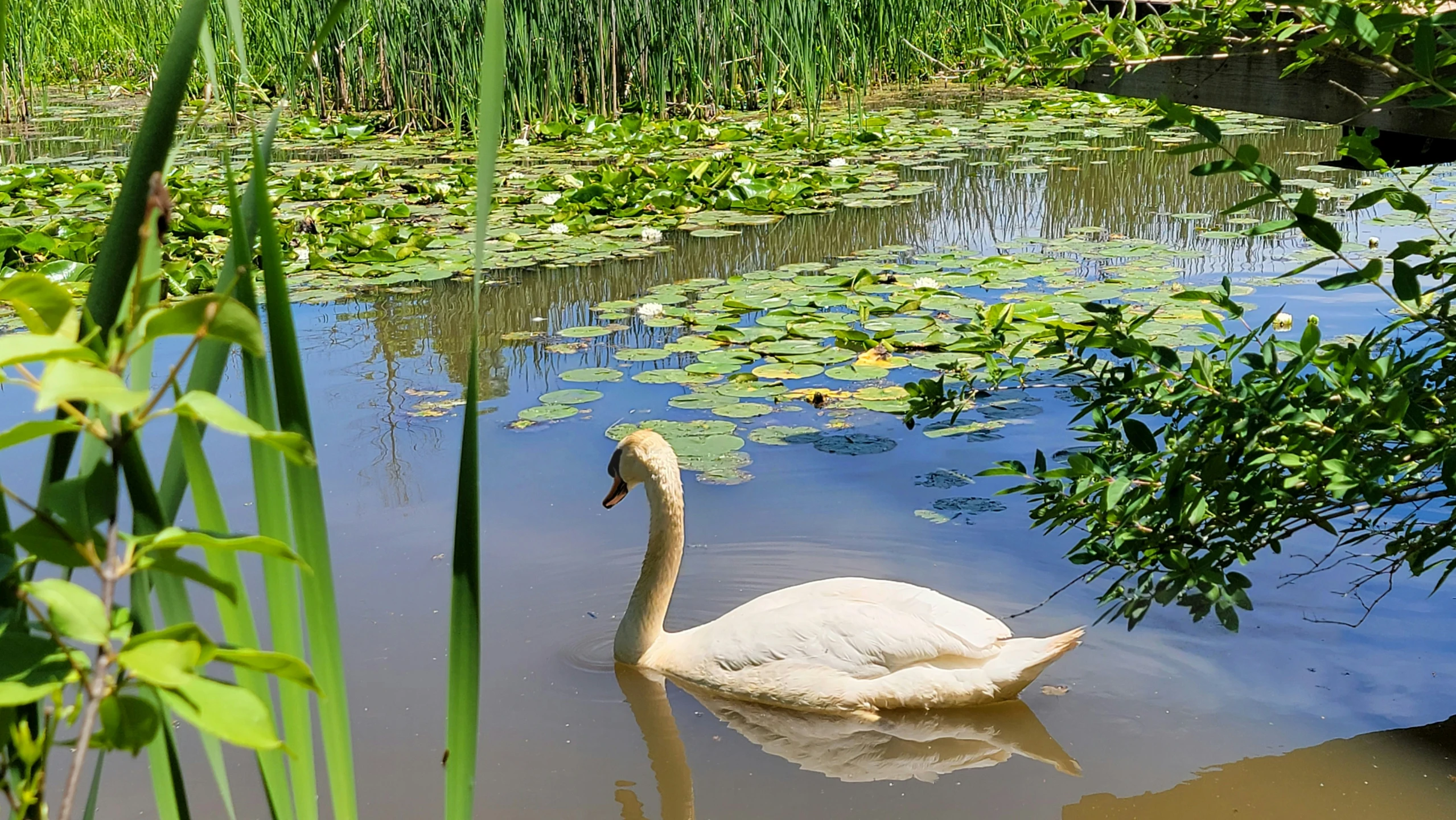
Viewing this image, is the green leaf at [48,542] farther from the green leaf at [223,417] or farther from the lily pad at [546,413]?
the lily pad at [546,413]

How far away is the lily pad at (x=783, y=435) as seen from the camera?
11.4ft

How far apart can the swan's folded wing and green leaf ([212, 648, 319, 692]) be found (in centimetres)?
184

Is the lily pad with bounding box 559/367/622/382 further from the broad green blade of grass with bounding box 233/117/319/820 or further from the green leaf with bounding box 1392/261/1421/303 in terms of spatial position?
the broad green blade of grass with bounding box 233/117/319/820

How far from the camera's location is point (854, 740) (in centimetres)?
234

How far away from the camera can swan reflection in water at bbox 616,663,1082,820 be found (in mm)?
2188

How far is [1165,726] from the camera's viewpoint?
2199 mm

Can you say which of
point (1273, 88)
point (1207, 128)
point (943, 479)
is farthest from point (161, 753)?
point (943, 479)

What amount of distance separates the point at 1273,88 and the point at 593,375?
252 cm

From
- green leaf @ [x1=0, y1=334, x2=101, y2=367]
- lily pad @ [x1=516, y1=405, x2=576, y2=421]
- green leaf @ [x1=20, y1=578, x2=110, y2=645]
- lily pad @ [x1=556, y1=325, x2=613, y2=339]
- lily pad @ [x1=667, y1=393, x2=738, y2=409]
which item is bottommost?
lily pad @ [x1=516, y1=405, x2=576, y2=421]

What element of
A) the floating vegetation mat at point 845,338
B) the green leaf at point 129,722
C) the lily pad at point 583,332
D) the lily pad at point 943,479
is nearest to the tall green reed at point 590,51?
the floating vegetation mat at point 845,338

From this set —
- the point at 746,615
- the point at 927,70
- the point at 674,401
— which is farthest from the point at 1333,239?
the point at 927,70

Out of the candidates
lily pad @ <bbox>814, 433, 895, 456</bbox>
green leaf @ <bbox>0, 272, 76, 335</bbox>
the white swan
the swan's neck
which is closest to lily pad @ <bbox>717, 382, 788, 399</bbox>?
lily pad @ <bbox>814, 433, 895, 456</bbox>

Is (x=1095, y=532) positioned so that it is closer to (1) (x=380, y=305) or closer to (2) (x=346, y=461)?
(2) (x=346, y=461)

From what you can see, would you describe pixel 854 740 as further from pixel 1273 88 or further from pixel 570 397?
pixel 570 397
